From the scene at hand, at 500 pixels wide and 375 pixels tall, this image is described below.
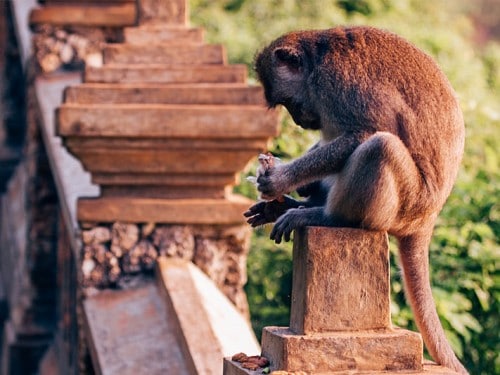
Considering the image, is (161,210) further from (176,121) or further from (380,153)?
(380,153)

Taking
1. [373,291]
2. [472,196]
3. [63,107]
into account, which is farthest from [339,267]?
[472,196]

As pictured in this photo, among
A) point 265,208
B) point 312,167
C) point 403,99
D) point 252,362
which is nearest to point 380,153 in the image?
point 403,99

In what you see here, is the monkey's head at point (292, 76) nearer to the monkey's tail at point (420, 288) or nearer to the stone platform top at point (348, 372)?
the monkey's tail at point (420, 288)

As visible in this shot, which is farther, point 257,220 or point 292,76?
point 292,76

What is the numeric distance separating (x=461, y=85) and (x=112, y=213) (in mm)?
4689

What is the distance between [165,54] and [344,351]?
2.39 metres

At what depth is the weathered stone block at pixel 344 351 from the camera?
9.97 feet

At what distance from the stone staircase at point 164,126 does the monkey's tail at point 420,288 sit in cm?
110

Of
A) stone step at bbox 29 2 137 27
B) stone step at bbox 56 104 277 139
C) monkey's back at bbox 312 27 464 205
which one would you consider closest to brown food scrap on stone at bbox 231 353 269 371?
monkey's back at bbox 312 27 464 205

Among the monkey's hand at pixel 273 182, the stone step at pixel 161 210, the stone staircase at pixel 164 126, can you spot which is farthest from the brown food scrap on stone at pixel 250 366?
the stone step at pixel 161 210

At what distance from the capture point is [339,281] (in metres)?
3.11

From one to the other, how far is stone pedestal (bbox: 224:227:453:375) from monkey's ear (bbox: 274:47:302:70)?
91 centimetres

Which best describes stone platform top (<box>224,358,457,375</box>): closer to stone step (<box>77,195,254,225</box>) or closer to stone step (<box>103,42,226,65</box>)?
stone step (<box>77,195,254,225</box>)

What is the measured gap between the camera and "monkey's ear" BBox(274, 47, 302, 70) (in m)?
3.88
